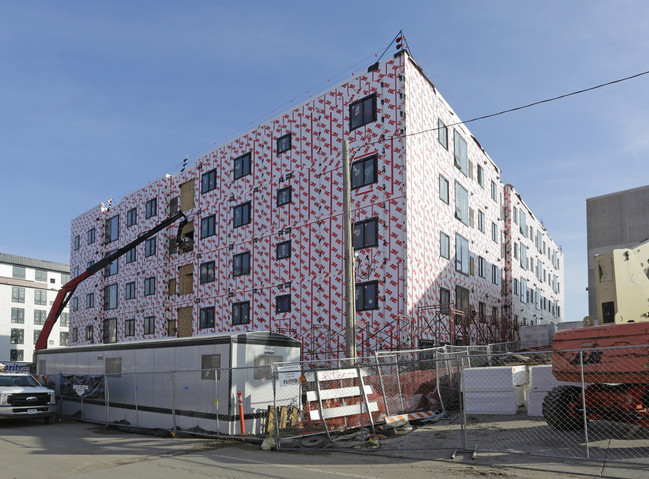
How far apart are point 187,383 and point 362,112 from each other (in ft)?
54.1

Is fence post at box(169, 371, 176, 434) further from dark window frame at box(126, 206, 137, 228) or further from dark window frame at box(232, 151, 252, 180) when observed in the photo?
dark window frame at box(126, 206, 137, 228)

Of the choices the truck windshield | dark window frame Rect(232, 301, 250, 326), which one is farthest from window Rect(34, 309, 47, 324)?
the truck windshield

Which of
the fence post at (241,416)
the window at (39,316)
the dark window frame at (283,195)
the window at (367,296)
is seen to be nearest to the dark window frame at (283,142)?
the dark window frame at (283,195)

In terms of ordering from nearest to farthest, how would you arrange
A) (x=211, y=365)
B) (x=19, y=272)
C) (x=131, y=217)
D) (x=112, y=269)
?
(x=211, y=365) → (x=131, y=217) → (x=112, y=269) → (x=19, y=272)

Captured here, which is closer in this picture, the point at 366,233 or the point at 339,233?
the point at 366,233

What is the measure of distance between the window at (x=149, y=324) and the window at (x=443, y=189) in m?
23.6

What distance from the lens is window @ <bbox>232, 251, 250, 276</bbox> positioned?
34.1 m

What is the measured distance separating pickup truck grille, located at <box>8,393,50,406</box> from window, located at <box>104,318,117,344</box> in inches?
1093

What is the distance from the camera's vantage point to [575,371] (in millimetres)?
11695

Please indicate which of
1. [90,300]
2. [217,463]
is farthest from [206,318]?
[217,463]

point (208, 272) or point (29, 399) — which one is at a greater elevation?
point (208, 272)

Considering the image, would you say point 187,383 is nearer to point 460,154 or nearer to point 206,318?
point 206,318

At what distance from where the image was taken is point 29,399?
19.2 meters

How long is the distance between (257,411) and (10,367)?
96.9 ft
